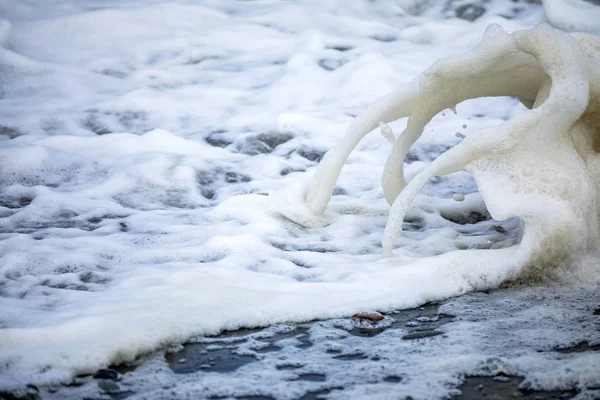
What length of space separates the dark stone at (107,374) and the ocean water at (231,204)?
35 mm

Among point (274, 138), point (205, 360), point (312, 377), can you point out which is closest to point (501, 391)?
point (312, 377)

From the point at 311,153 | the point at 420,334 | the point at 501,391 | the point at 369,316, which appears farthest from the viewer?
the point at 311,153

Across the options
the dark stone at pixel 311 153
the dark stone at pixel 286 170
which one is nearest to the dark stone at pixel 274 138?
the dark stone at pixel 311 153

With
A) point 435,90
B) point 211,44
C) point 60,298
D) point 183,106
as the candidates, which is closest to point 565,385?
point 60,298

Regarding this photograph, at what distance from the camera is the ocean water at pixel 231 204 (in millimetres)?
2402

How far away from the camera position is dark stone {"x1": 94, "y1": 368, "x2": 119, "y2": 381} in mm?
2215

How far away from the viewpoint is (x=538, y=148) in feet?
11.2

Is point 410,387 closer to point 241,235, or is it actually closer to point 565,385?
point 565,385

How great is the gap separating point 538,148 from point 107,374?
7.15 feet

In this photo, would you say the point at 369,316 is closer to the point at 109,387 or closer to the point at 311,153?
the point at 109,387

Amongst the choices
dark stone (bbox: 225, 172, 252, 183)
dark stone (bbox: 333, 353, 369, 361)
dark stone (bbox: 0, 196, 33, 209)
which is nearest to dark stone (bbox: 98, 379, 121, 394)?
dark stone (bbox: 333, 353, 369, 361)

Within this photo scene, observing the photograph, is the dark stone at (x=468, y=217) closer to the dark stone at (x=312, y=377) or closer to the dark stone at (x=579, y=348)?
the dark stone at (x=579, y=348)

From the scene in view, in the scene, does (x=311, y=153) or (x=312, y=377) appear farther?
(x=311, y=153)

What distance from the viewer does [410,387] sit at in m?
2.11
